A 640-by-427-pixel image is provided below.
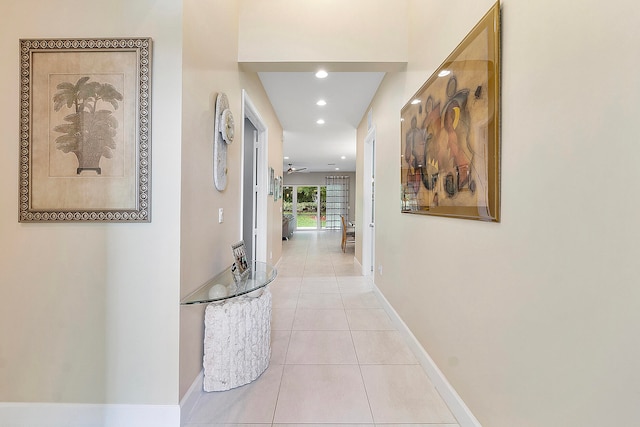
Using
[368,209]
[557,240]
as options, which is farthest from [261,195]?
[557,240]

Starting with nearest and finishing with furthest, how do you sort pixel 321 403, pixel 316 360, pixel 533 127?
pixel 533 127 < pixel 321 403 < pixel 316 360

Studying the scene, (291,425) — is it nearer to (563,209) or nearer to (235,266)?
(235,266)

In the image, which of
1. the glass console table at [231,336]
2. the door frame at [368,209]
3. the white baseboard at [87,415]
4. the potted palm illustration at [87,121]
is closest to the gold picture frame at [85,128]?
the potted palm illustration at [87,121]

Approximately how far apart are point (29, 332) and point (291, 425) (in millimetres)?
1555

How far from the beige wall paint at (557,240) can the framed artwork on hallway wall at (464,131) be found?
5 cm

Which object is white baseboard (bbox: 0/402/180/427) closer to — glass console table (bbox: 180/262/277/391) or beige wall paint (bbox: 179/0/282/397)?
beige wall paint (bbox: 179/0/282/397)

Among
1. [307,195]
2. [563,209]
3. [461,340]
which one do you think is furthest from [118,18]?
[307,195]

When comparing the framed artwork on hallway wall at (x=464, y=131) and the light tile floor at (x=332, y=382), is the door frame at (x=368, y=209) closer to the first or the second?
the light tile floor at (x=332, y=382)

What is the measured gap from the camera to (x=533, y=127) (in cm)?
102

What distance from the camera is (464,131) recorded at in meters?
1.43

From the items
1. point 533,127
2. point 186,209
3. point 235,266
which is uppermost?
point 533,127

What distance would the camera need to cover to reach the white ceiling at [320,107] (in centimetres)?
331

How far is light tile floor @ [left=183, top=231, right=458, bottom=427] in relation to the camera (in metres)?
1.55

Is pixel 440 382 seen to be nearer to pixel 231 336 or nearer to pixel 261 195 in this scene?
pixel 231 336
